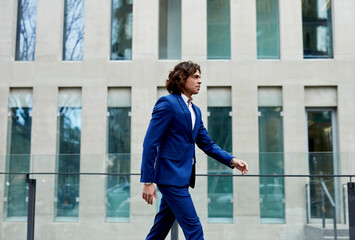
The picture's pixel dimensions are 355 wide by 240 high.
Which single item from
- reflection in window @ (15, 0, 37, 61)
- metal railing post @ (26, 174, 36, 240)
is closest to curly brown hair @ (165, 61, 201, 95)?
metal railing post @ (26, 174, 36, 240)

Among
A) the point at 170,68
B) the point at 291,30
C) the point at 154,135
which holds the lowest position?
Answer: the point at 154,135

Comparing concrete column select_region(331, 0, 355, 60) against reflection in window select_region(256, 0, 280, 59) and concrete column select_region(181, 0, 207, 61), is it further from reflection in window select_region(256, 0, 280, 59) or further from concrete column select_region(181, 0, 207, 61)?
concrete column select_region(181, 0, 207, 61)

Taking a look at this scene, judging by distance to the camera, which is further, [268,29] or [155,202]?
[268,29]

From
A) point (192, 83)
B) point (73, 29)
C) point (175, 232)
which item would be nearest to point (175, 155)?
point (192, 83)

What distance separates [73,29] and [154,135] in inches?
390

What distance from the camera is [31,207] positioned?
21.3ft

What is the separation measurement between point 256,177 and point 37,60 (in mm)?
7959

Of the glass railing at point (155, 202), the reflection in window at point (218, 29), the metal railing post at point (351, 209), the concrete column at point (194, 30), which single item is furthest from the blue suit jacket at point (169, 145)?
the reflection in window at point (218, 29)

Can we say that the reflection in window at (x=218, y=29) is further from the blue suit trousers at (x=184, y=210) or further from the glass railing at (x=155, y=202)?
the blue suit trousers at (x=184, y=210)

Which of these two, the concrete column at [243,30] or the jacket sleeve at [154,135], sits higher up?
the concrete column at [243,30]

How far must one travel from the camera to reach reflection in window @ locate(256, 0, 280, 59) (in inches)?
481

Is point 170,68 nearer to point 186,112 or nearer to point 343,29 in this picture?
point 343,29

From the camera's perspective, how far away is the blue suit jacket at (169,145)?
11.5 ft

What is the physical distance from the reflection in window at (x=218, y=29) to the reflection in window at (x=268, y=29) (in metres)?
0.89
